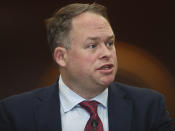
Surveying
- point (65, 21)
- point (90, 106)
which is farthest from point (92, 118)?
point (65, 21)

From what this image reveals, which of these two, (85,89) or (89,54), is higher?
(89,54)

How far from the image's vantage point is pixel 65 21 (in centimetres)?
164

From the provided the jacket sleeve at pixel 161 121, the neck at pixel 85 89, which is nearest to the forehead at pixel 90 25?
the neck at pixel 85 89

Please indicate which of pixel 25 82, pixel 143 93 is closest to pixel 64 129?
pixel 143 93

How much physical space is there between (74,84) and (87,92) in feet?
0.23

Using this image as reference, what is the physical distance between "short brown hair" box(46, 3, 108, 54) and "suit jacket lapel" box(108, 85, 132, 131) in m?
0.32

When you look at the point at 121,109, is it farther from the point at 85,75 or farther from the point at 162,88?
the point at 162,88

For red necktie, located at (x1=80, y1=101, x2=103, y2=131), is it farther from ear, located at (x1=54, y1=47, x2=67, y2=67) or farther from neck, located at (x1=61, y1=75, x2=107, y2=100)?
ear, located at (x1=54, y1=47, x2=67, y2=67)

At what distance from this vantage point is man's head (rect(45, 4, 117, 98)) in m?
1.52

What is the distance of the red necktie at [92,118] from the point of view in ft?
5.11

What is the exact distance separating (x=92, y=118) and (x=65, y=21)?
45cm

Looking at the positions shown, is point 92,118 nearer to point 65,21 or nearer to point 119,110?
point 119,110

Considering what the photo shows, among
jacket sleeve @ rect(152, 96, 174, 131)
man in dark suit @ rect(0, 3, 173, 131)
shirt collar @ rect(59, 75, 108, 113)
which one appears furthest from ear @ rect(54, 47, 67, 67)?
jacket sleeve @ rect(152, 96, 174, 131)

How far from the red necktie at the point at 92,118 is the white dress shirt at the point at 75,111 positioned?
2 centimetres
